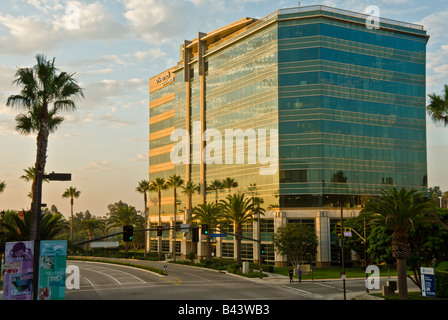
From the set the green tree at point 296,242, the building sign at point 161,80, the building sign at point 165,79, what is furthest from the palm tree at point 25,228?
the building sign at point 165,79

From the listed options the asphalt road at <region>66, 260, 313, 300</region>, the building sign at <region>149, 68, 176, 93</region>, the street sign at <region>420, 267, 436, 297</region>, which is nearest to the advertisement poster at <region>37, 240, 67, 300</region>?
the asphalt road at <region>66, 260, 313, 300</region>

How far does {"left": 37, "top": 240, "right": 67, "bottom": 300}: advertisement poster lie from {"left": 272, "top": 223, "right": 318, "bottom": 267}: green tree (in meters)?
43.7

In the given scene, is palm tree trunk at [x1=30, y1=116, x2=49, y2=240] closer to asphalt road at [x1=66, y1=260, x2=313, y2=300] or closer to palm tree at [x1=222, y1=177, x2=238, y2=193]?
asphalt road at [x1=66, y1=260, x2=313, y2=300]

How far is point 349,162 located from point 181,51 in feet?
175

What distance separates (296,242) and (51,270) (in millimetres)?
44673

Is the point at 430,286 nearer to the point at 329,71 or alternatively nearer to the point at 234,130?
the point at 329,71

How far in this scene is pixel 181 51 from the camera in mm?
114500

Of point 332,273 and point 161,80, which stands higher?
point 161,80

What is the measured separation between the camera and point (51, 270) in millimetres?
28578

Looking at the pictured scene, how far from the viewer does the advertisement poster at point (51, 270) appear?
28.3 metres

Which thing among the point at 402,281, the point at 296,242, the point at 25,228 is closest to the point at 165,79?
the point at 296,242

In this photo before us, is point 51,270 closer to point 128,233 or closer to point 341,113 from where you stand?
point 128,233
